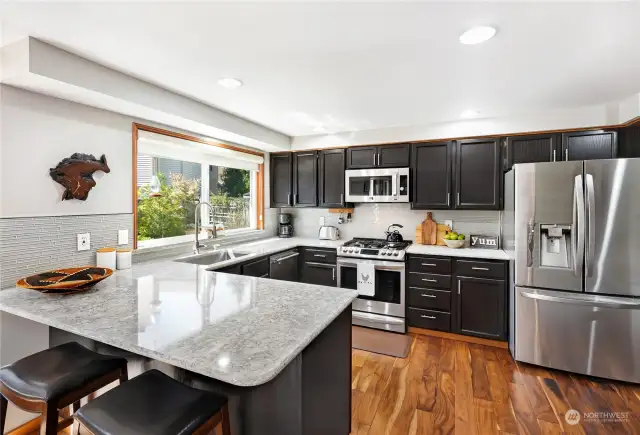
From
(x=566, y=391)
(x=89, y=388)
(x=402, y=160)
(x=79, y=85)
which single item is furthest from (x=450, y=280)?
(x=79, y=85)

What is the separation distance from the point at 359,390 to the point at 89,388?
176 cm

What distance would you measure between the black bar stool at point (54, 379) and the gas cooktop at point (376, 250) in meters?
2.57

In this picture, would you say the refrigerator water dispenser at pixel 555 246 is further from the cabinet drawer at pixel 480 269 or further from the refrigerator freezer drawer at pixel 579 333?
the cabinet drawer at pixel 480 269

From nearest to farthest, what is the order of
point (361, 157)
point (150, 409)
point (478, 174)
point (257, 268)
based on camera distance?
1. point (150, 409)
2. point (257, 268)
3. point (478, 174)
4. point (361, 157)

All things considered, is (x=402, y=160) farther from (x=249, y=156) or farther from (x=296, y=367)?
(x=296, y=367)

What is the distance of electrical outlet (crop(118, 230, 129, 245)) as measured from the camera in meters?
2.56

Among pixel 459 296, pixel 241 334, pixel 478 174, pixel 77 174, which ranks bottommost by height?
pixel 459 296

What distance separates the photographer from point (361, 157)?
4.07 m

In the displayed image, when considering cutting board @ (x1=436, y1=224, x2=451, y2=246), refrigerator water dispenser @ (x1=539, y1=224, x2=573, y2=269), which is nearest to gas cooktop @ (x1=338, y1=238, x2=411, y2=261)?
cutting board @ (x1=436, y1=224, x2=451, y2=246)

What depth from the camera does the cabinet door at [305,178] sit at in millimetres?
4336

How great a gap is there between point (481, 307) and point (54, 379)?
3343mm

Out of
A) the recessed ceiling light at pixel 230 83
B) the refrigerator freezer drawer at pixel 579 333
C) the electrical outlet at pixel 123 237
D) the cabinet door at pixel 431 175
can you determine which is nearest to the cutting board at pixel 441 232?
the cabinet door at pixel 431 175

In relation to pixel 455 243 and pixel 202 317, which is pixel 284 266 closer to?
pixel 455 243

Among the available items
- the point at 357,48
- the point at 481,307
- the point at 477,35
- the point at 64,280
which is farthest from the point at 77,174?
the point at 481,307
